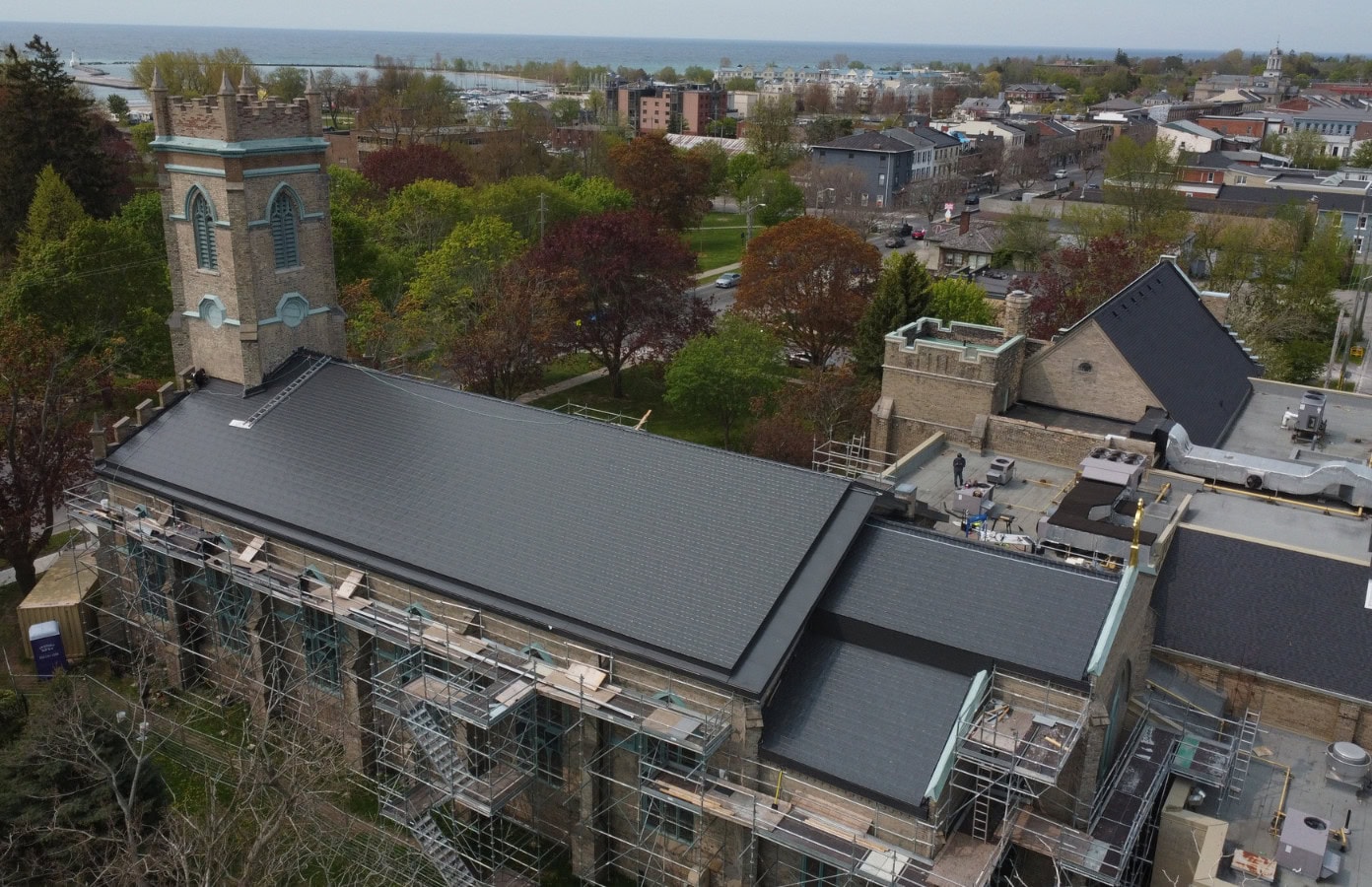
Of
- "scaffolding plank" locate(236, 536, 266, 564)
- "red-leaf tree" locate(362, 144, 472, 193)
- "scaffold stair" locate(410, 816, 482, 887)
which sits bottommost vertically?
"scaffold stair" locate(410, 816, 482, 887)

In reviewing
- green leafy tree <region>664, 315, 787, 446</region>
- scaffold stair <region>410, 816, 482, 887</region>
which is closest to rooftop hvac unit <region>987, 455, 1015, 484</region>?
green leafy tree <region>664, 315, 787, 446</region>

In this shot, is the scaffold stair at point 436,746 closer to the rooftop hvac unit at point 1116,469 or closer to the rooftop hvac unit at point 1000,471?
the rooftop hvac unit at point 1000,471

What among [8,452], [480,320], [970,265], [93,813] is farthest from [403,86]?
[93,813]

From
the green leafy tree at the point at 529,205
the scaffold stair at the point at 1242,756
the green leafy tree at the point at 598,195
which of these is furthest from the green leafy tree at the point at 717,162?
the scaffold stair at the point at 1242,756

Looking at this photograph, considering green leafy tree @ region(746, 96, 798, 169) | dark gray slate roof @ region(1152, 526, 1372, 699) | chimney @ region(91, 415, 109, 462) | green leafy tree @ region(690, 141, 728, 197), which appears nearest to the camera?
dark gray slate roof @ region(1152, 526, 1372, 699)

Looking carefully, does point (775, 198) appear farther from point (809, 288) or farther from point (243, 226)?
point (243, 226)

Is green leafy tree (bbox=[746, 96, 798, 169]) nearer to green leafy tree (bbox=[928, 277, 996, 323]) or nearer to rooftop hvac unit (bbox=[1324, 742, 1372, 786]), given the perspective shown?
green leafy tree (bbox=[928, 277, 996, 323])
